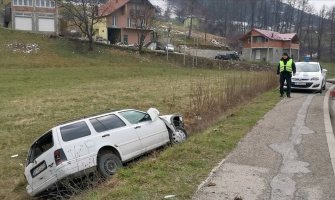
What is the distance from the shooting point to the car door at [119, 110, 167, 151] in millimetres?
9820

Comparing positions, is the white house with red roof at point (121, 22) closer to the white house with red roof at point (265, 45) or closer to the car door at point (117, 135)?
the white house with red roof at point (265, 45)

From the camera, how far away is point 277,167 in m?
7.22

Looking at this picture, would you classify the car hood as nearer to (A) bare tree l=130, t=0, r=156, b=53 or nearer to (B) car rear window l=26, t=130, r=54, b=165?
(B) car rear window l=26, t=130, r=54, b=165

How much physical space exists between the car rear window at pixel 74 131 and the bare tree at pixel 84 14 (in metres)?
46.8

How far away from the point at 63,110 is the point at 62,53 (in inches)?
1358

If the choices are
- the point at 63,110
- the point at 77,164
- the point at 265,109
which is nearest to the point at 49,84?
the point at 63,110

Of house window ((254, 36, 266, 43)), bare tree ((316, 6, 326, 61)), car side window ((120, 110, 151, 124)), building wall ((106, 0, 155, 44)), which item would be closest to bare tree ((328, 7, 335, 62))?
bare tree ((316, 6, 326, 61))

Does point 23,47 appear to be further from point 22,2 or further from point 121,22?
point 121,22

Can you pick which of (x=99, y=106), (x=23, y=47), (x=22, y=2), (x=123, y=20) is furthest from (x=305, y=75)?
(x=22, y=2)

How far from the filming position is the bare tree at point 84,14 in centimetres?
5572

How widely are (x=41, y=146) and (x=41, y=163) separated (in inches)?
18.7

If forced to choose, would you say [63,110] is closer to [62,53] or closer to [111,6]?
[62,53]

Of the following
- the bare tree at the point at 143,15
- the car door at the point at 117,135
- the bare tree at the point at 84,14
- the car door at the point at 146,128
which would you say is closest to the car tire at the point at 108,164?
the car door at the point at 117,135

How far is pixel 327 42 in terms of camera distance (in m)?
119
